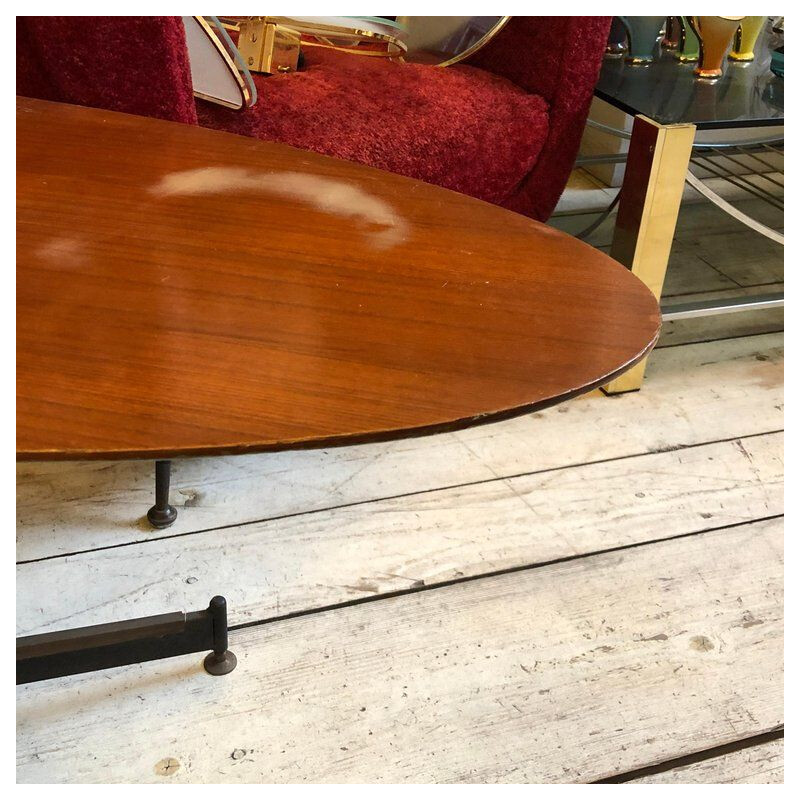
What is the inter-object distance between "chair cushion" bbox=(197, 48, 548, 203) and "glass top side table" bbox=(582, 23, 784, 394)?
18 cm

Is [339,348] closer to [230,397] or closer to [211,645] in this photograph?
[230,397]

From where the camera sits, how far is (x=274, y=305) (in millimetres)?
569

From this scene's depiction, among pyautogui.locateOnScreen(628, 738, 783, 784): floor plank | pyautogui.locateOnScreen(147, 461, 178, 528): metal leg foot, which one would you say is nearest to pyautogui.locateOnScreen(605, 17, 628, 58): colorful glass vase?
pyautogui.locateOnScreen(147, 461, 178, 528): metal leg foot

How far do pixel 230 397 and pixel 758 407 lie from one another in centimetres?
125

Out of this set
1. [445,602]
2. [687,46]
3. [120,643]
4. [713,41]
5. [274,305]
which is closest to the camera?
[274,305]

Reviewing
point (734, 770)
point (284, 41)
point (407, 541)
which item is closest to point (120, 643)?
point (407, 541)

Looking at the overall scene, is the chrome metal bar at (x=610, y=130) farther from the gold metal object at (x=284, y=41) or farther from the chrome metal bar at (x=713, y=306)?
the gold metal object at (x=284, y=41)

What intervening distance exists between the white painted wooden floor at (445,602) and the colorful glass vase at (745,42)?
0.73m

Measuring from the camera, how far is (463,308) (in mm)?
585

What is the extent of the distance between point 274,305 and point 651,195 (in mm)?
981

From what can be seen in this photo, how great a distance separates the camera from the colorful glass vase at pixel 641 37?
1699mm

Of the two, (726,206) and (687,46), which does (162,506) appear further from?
(687,46)

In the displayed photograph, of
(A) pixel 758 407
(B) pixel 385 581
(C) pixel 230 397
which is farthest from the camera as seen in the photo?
(A) pixel 758 407

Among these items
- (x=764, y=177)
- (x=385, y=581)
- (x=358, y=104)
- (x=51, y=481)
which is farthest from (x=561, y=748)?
Answer: (x=764, y=177)
